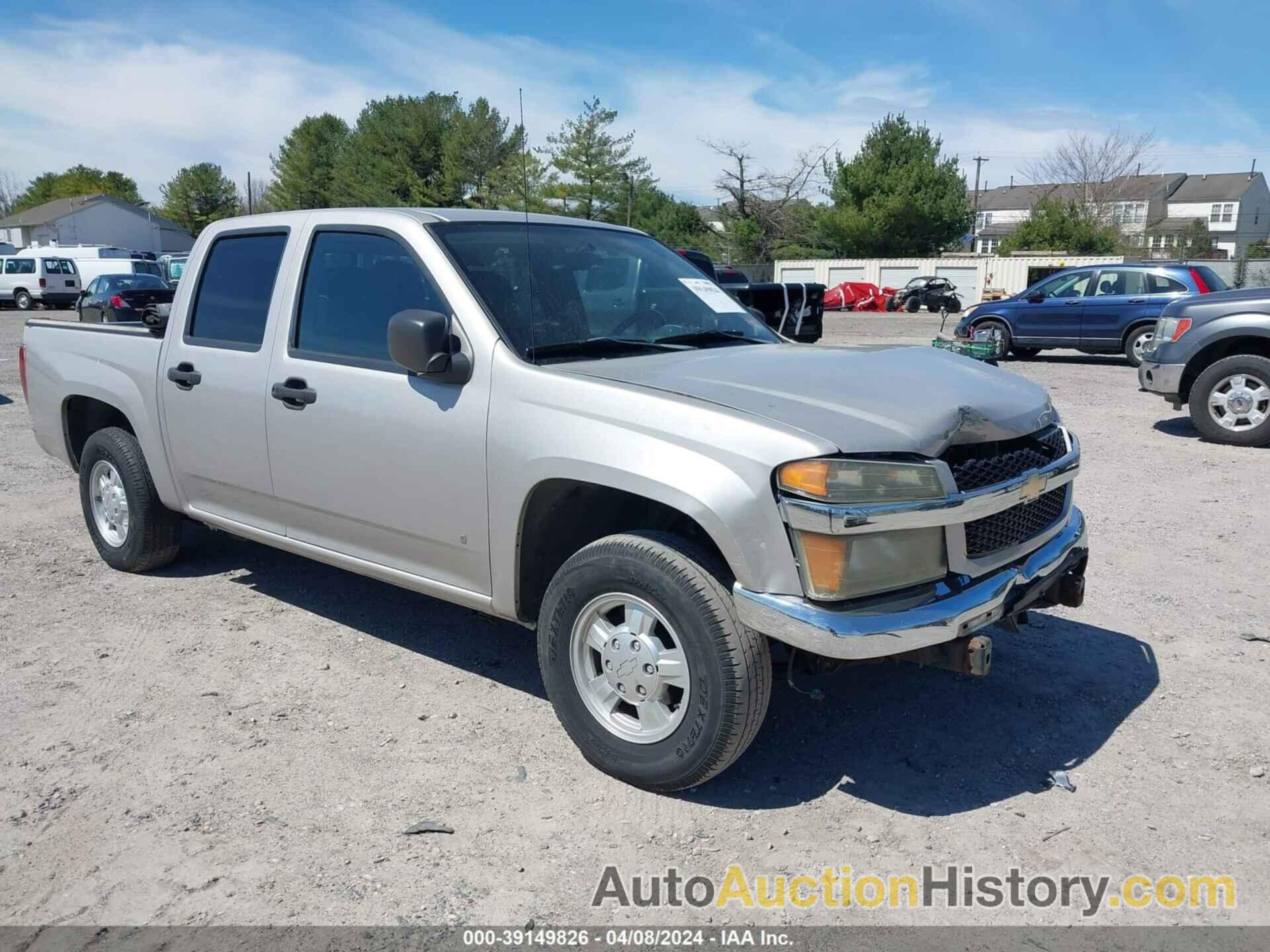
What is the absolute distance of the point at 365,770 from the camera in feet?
11.9

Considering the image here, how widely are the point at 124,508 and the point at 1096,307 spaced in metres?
15.2

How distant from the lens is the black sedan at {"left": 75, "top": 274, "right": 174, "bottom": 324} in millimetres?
23672

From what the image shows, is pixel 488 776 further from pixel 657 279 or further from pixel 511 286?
pixel 657 279

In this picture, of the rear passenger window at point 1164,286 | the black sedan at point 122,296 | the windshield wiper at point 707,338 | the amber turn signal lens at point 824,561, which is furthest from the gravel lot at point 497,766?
the black sedan at point 122,296

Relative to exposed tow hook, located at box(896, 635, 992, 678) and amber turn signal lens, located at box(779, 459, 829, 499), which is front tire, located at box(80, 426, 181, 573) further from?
exposed tow hook, located at box(896, 635, 992, 678)

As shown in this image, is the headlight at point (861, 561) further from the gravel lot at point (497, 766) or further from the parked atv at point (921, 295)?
the parked atv at point (921, 295)

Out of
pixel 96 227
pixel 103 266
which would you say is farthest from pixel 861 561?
pixel 96 227

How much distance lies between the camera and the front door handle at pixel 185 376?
4.82 meters

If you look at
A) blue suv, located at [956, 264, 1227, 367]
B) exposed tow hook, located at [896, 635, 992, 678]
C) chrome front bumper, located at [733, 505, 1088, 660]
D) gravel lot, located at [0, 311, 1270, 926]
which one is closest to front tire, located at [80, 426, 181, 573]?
gravel lot, located at [0, 311, 1270, 926]

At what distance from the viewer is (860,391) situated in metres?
3.49

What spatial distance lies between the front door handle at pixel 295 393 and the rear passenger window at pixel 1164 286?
49.4 ft

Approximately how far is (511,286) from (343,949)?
93.5 inches

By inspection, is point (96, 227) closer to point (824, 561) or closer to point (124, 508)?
point (124, 508)

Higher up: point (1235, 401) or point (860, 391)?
point (860, 391)
